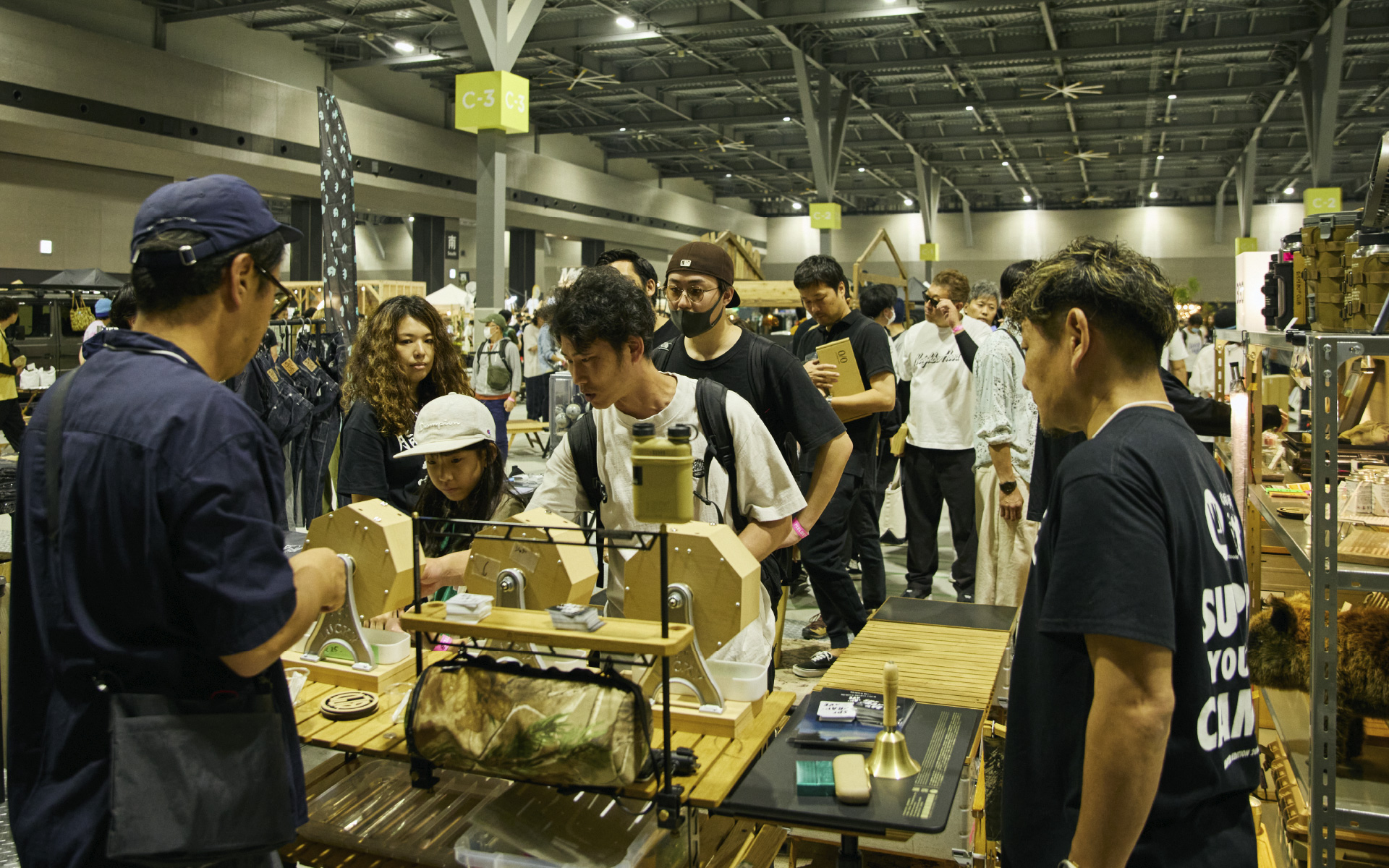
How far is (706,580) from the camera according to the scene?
1564 mm

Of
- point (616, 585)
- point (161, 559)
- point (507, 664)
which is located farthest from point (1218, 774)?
point (161, 559)

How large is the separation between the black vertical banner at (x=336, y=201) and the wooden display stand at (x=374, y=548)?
270cm

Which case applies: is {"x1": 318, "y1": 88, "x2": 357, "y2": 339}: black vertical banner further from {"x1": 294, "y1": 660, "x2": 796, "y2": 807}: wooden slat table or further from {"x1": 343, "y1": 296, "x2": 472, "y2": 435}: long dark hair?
{"x1": 294, "y1": 660, "x2": 796, "y2": 807}: wooden slat table

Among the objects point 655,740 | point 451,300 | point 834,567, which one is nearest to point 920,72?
point 451,300

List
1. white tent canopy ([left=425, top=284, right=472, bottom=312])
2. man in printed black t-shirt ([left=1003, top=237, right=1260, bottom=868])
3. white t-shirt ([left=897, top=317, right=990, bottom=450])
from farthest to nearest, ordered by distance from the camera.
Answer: white tent canopy ([left=425, top=284, right=472, bottom=312]), white t-shirt ([left=897, top=317, right=990, bottom=450]), man in printed black t-shirt ([left=1003, top=237, right=1260, bottom=868])

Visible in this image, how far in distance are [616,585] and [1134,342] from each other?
1.14 m

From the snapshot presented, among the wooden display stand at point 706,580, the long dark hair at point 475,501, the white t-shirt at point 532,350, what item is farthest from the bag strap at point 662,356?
the white t-shirt at point 532,350

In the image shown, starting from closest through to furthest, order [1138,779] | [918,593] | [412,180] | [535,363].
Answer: [1138,779], [918,593], [535,363], [412,180]

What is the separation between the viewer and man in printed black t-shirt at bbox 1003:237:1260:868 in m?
1.14

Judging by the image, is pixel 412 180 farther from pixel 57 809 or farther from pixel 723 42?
pixel 57 809

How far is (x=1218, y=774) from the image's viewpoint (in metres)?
1.21

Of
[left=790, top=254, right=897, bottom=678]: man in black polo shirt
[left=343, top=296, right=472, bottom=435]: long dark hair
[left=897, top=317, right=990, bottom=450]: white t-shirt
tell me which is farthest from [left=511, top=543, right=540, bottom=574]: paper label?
[left=897, top=317, right=990, bottom=450]: white t-shirt

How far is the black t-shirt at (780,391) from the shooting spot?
2.65m

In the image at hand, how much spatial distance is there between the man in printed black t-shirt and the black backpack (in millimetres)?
858
